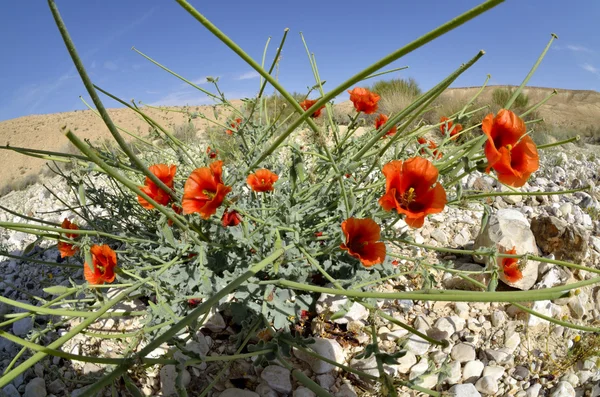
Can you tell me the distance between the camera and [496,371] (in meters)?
1.50

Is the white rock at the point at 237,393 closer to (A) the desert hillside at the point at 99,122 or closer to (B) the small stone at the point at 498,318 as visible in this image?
(B) the small stone at the point at 498,318

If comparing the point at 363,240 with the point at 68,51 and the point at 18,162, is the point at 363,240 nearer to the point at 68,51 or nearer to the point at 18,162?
the point at 68,51

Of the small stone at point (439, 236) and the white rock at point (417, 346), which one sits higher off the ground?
the small stone at point (439, 236)

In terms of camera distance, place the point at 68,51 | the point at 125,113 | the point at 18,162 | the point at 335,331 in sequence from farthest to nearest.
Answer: the point at 125,113
the point at 18,162
the point at 335,331
the point at 68,51

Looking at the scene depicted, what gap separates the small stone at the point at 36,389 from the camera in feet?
4.98

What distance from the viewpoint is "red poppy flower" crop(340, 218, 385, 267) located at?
105cm

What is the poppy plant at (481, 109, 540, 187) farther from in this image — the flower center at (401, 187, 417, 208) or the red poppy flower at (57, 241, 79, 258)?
the red poppy flower at (57, 241, 79, 258)

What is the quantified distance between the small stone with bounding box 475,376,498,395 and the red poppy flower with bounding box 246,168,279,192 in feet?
3.73

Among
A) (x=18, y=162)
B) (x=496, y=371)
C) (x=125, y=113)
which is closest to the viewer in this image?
(x=496, y=371)

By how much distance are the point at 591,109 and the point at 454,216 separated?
2284cm

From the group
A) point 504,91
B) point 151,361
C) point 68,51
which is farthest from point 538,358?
point 504,91

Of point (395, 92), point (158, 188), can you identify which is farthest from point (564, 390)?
point (395, 92)

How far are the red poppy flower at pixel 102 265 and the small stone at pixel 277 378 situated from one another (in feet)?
2.38

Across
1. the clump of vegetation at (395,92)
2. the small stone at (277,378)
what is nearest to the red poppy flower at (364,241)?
the small stone at (277,378)
